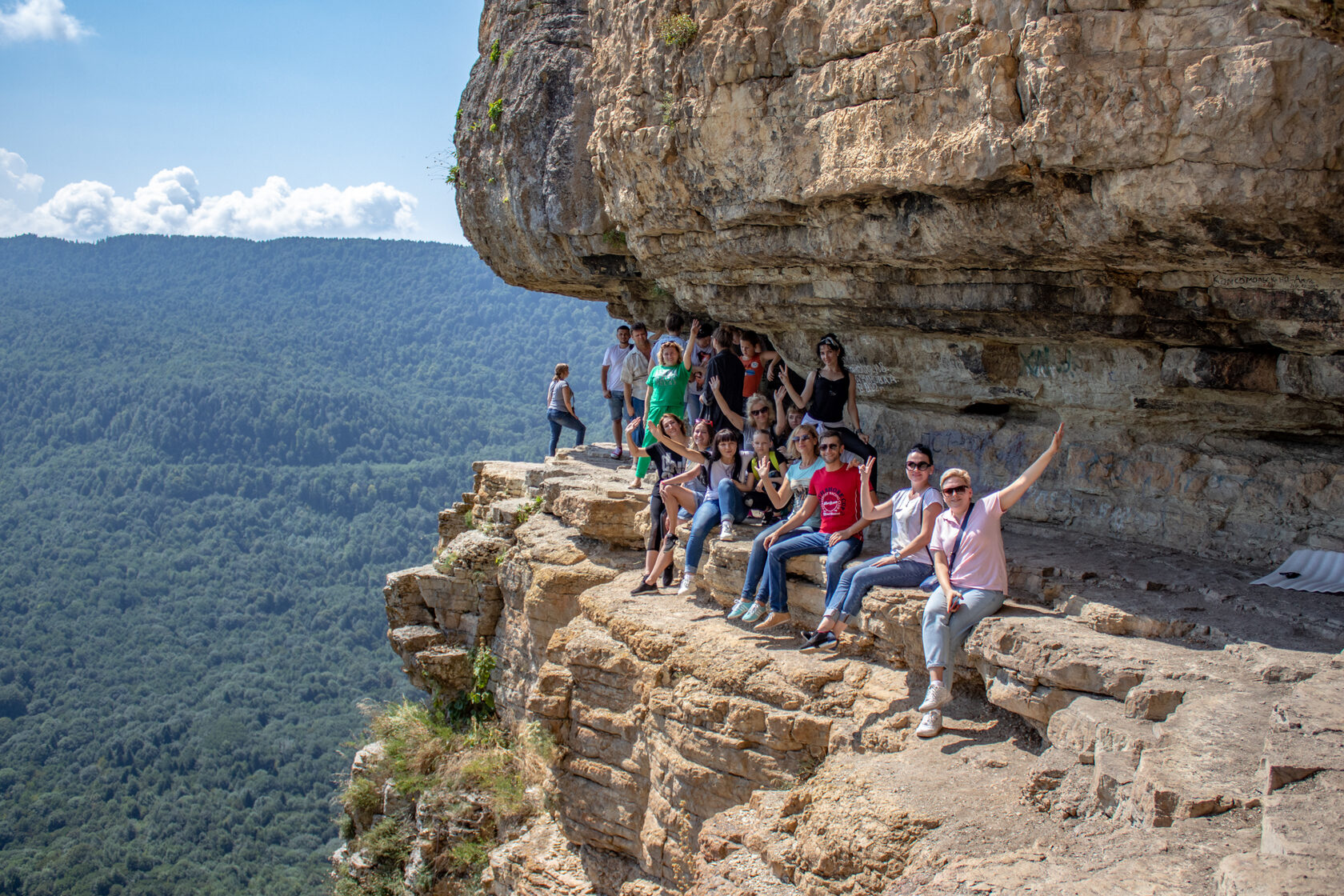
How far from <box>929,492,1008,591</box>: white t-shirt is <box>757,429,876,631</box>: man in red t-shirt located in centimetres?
106

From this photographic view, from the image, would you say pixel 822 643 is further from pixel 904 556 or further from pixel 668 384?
pixel 668 384

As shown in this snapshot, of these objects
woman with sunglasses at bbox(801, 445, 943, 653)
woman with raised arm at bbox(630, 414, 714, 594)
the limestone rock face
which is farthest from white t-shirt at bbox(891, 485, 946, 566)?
woman with raised arm at bbox(630, 414, 714, 594)

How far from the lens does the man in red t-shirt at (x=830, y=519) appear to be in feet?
22.8

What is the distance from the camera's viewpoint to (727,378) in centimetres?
907

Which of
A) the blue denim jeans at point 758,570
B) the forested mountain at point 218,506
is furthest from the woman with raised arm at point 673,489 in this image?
the forested mountain at point 218,506

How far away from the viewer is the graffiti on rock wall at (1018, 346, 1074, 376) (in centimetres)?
763

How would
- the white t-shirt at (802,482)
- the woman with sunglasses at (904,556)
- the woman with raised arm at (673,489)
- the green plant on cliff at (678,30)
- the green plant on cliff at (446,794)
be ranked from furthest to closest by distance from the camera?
the green plant on cliff at (446,794) < the woman with raised arm at (673,489) < the green plant on cliff at (678,30) < the white t-shirt at (802,482) < the woman with sunglasses at (904,556)

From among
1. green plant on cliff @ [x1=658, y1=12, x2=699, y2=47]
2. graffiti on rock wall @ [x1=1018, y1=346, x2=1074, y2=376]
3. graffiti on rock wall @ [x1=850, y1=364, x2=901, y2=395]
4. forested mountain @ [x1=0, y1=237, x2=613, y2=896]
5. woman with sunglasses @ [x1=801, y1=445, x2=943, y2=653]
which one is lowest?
forested mountain @ [x1=0, y1=237, x2=613, y2=896]

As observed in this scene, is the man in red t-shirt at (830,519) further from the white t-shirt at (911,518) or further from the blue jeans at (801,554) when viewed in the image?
the white t-shirt at (911,518)

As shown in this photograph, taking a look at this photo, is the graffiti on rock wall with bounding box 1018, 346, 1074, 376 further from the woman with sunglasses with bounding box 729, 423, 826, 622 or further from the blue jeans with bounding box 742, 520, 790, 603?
the blue jeans with bounding box 742, 520, 790, 603

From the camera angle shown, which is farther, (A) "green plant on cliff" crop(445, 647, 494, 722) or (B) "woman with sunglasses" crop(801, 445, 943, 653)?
(A) "green plant on cliff" crop(445, 647, 494, 722)

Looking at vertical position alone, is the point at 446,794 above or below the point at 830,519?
below

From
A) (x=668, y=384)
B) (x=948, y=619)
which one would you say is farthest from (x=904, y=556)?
(x=668, y=384)

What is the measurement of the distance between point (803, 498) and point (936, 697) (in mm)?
2097
